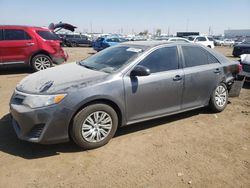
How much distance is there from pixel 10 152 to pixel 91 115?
127 cm

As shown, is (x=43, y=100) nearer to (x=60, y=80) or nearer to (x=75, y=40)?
(x=60, y=80)

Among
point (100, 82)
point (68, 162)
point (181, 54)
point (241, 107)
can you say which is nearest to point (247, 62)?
point (241, 107)

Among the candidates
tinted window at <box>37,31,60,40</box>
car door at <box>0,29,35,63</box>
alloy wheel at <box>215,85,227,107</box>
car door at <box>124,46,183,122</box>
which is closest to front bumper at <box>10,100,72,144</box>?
car door at <box>124,46,183,122</box>

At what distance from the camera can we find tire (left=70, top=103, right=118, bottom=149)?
Answer: 3799mm

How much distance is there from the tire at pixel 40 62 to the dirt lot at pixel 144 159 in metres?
5.07

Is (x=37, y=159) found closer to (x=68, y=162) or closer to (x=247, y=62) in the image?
(x=68, y=162)

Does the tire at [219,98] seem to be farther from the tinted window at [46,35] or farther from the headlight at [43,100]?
the tinted window at [46,35]

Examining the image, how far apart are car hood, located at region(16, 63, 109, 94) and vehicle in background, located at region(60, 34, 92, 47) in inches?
1098

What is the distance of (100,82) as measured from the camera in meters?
3.94

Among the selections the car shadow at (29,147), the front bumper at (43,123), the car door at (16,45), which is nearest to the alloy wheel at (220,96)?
the car shadow at (29,147)

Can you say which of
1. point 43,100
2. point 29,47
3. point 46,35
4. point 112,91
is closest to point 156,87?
point 112,91

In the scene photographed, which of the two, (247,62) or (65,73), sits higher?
(65,73)

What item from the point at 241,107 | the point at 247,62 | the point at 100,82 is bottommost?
the point at 241,107

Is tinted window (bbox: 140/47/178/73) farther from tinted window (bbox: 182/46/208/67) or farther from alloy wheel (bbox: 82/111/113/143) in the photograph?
alloy wheel (bbox: 82/111/113/143)
